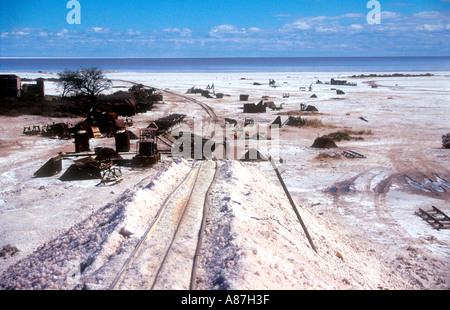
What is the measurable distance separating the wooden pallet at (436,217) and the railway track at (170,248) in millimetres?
8525

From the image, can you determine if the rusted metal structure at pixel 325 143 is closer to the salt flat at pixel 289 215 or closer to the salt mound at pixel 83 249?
the salt flat at pixel 289 215

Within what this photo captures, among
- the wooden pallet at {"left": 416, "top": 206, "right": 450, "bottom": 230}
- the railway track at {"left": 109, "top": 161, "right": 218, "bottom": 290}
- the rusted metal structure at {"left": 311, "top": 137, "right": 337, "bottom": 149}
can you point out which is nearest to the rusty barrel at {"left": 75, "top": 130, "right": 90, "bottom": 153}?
the railway track at {"left": 109, "top": 161, "right": 218, "bottom": 290}

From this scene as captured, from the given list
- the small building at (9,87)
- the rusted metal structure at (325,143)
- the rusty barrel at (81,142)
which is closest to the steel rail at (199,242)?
the rusty barrel at (81,142)

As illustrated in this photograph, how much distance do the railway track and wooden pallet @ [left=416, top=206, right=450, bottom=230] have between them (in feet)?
28.0

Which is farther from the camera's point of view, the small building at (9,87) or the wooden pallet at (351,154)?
the small building at (9,87)

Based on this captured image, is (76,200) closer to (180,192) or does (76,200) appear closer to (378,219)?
(180,192)

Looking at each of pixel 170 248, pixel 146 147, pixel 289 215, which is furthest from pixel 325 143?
pixel 170 248

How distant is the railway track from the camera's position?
7258mm

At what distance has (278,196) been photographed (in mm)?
14953

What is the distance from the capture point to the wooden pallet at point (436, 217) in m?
13.9

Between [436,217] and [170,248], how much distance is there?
11297 millimetres

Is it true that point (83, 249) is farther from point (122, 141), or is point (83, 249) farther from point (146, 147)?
point (122, 141)
